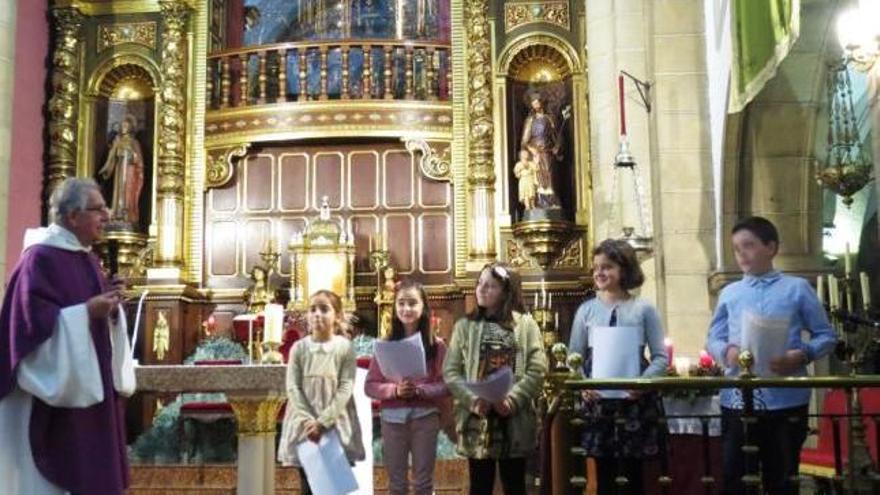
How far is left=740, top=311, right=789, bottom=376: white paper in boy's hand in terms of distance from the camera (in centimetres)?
395

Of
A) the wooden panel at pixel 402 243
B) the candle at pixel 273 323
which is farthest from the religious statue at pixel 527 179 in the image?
the candle at pixel 273 323

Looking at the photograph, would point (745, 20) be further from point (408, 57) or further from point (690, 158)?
point (408, 57)

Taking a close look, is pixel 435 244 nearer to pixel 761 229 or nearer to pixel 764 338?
pixel 761 229

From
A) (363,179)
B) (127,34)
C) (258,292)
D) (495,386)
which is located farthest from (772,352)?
(127,34)

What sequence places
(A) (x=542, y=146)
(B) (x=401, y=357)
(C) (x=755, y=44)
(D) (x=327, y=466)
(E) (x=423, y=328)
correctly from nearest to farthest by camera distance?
1. (B) (x=401, y=357)
2. (E) (x=423, y=328)
3. (D) (x=327, y=466)
4. (C) (x=755, y=44)
5. (A) (x=542, y=146)

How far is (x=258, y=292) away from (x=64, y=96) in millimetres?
3537

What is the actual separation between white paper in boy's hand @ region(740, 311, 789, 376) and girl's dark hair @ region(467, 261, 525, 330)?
1.03 meters

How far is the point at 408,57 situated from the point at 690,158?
477 cm

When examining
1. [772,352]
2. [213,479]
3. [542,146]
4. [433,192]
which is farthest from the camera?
[433,192]

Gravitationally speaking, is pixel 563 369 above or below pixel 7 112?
below

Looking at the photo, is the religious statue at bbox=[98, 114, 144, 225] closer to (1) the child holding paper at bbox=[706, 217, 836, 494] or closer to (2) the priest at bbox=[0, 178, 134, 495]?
(2) the priest at bbox=[0, 178, 134, 495]

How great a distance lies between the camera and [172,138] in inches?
466

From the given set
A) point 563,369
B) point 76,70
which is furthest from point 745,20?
point 76,70

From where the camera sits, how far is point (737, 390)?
4.13m
